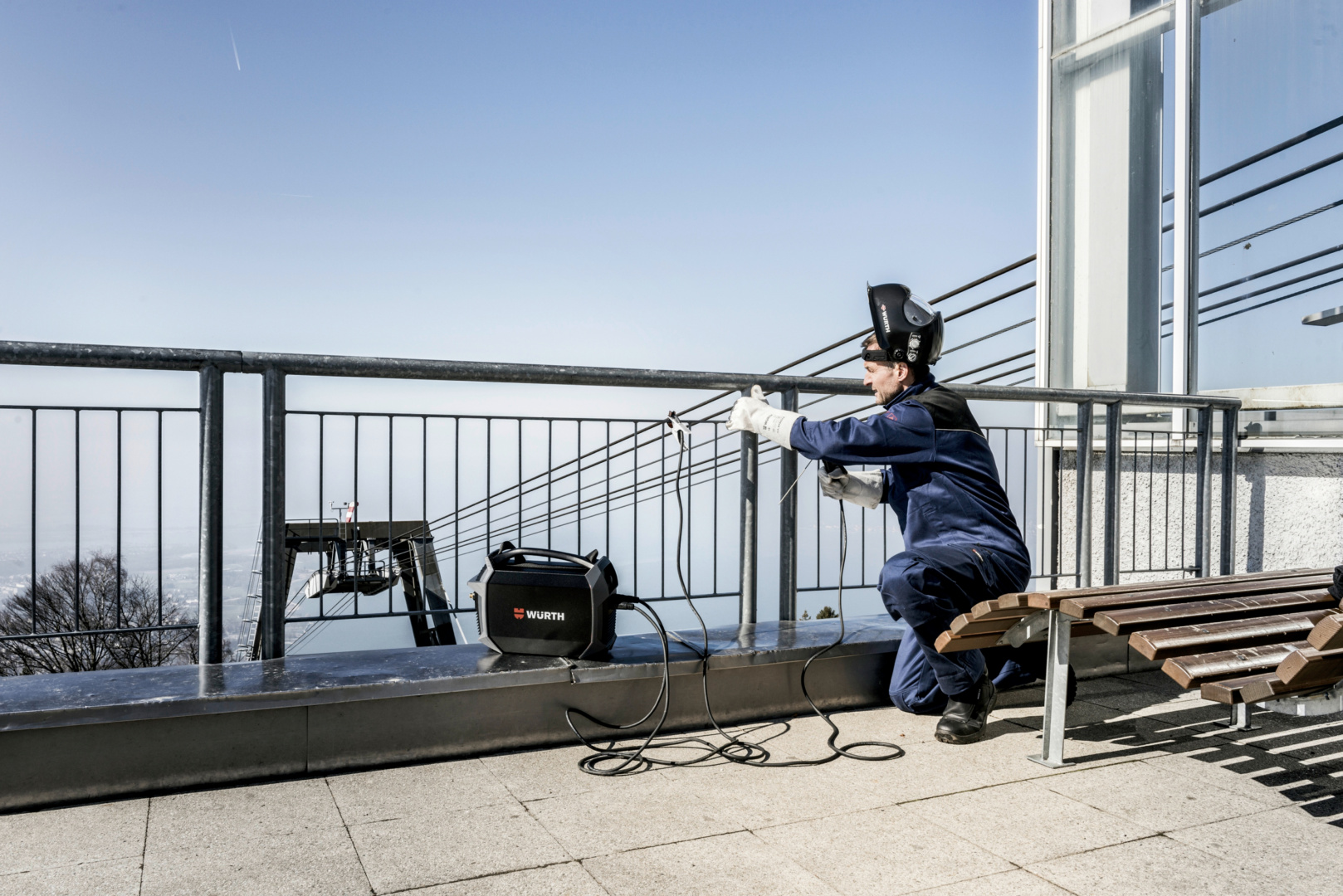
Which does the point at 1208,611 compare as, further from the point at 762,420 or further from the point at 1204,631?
the point at 762,420

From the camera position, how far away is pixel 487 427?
146 inches

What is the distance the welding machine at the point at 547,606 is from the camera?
3.04 metres

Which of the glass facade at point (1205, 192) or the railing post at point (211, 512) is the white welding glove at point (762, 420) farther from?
the glass facade at point (1205, 192)

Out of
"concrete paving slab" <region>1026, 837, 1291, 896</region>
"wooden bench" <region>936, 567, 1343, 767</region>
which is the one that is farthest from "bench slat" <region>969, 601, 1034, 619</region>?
"concrete paving slab" <region>1026, 837, 1291, 896</region>

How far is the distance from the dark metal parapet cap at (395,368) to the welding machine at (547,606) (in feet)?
2.07

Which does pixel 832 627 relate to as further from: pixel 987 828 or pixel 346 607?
pixel 346 607

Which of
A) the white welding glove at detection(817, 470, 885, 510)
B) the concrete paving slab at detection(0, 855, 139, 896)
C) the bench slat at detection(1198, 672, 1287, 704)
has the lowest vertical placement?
the concrete paving slab at detection(0, 855, 139, 896)

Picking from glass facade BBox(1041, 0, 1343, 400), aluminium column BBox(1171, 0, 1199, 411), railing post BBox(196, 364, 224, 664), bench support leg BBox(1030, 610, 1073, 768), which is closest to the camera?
bench support leg BBox(1030, 610, 1073, 768)

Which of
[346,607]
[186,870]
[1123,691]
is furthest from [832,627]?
[186,870]

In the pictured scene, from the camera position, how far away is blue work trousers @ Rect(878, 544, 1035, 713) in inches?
120

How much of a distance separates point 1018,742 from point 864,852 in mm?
1179

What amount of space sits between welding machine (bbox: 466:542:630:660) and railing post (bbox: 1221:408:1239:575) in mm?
3799

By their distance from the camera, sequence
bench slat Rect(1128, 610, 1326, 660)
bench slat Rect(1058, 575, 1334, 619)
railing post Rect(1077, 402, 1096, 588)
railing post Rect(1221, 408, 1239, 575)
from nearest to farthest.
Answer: bench slat Rect(1128, 610, 1326, 660) → bench slat Rect(1058, 575, 1334, 619) → railing post Rect(1077, 402, 1096, 588) → railing post Rect(1221, 408, 1239, 575)

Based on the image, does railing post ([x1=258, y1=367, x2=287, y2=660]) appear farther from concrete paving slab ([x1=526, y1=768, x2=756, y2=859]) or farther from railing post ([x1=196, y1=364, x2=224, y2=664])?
concrete paving slab ([x1=526, y1=768, x2=756, y2=859])
